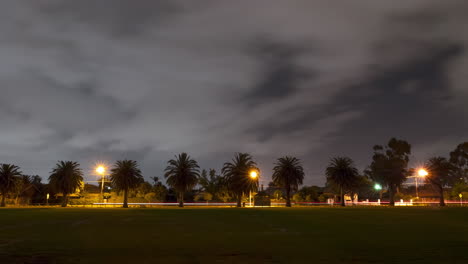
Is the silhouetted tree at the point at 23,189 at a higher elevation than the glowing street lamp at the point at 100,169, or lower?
lower

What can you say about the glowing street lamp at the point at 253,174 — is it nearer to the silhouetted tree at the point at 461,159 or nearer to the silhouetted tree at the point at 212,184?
the silhouetted tree at the point at 212,184

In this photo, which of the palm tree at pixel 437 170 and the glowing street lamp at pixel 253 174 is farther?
the palm tree at pixel 437 170

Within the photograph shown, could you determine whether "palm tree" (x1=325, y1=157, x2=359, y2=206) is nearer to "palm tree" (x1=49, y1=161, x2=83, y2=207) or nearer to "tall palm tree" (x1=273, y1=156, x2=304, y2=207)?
"tall palm tree" (x1=273, y1=156, x2=304, y2=207)

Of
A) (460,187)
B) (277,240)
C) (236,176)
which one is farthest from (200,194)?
(277,240)

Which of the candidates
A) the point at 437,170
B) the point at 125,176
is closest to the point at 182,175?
the point at 125,176

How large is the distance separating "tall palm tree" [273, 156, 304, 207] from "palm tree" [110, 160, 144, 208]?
31.8 m

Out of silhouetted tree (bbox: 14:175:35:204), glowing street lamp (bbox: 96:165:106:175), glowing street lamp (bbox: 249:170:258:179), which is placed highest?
glowing street lamp (bbox: 96:165:106:175)

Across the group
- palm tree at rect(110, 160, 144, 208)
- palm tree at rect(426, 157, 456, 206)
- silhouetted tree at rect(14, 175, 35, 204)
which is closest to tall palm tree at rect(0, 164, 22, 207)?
silhouetted tree at rect(14, 175, 35, 204)

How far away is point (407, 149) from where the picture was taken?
5256 inches

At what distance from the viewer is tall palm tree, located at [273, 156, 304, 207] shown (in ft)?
270

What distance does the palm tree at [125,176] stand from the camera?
80.3 m

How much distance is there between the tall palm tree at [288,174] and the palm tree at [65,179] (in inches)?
1810

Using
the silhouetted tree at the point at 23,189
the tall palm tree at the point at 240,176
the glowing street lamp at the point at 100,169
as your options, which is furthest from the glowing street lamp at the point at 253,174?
the silhouetted tree at the point at 23,189

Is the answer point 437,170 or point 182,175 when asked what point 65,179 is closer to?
point 182,175
